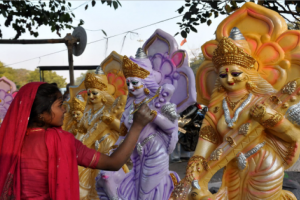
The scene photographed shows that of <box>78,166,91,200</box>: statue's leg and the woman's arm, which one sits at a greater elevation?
the woman's arm

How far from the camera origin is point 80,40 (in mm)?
6699

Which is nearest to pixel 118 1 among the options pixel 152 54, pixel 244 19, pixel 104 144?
pixel 152 54

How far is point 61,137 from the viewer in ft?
5.71

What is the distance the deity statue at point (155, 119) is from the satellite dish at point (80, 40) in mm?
3395

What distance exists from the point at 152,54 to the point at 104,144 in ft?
5.07

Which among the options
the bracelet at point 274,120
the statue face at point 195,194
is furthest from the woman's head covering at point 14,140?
the bracelet at point 274,120

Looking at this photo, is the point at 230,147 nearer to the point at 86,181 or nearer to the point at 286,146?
the point at 286,146

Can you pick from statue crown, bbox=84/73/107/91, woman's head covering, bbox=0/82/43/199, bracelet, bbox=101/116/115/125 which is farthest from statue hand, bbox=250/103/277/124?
statue crown, bbox=84/73/107/91

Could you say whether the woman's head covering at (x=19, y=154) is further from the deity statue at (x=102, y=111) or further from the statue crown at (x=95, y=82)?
the statue crown at (x=95, y=82)

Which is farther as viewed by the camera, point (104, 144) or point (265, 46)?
point (104, 144)

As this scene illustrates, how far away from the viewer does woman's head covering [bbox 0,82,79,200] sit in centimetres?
168

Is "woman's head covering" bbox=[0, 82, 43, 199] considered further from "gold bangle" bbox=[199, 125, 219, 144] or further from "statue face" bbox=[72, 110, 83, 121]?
"statue face" bbox=[72, 110, 83, 121]

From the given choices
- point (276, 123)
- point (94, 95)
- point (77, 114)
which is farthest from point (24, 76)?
point (276, 123)

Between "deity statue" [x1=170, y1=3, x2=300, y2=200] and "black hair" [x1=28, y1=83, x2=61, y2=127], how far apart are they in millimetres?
1515
